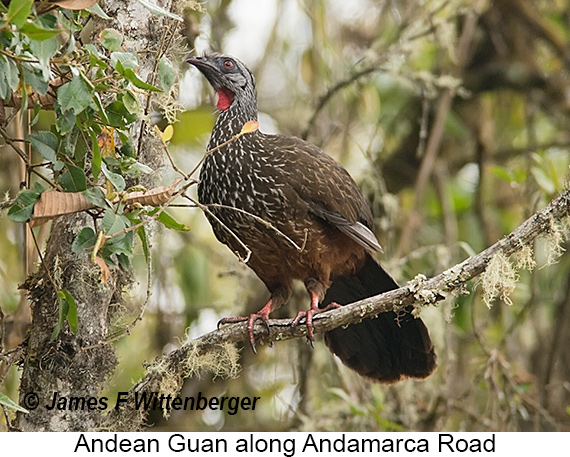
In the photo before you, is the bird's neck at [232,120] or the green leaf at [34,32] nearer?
the green leaf at [34,32]

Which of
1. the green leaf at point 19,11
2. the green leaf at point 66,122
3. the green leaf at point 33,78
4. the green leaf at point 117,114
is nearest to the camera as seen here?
the green leaf at point 19,11

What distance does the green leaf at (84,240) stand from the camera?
210cm

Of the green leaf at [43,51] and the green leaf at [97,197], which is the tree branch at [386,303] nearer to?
the green leaf at [97,197]

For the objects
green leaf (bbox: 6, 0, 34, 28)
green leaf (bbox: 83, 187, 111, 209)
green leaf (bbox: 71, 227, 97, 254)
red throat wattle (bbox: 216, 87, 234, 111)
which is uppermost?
red throat wattle (bbox: 216, 87, 234, 111)

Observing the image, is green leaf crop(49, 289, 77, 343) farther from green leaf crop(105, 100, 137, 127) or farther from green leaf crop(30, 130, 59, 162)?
green leaf crop(105, 100, 137, 127)

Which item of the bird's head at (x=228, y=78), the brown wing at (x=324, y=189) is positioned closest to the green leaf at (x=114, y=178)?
the brown wing at (x=324, y=189)

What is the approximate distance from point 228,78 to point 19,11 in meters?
1.95

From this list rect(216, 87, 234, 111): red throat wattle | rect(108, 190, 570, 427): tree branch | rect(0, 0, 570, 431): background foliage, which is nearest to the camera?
rect(108, 190, 570, 427): tree branch

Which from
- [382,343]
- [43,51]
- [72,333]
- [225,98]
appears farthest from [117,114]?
[382,343]

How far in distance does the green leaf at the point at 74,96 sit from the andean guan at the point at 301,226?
3.64 feet

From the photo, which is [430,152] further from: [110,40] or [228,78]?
[110,40]

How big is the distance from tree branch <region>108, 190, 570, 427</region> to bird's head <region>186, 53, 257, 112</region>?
1.22 metres

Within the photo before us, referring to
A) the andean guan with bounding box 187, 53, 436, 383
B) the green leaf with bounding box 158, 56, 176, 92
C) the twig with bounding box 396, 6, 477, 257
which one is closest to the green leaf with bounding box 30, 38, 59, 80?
the green leaf with bounding box 158, 56, 176, 92

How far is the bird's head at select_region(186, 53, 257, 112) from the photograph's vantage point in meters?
3.47
